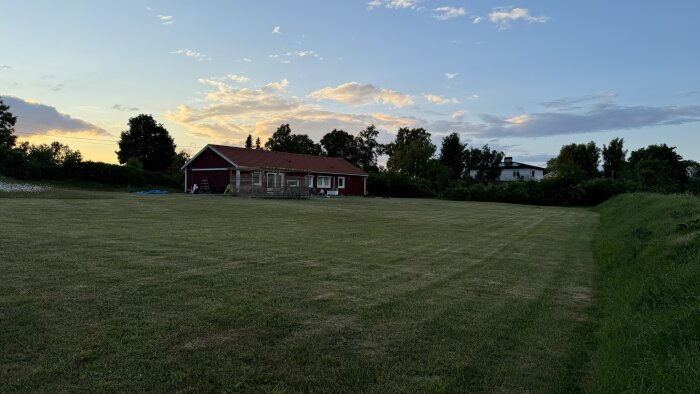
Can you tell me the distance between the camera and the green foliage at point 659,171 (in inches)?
1996

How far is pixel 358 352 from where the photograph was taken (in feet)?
14.9

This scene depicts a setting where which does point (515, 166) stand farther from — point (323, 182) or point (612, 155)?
point (323, 182)

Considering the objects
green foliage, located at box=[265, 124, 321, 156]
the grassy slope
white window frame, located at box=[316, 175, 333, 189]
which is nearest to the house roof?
white window frame, located at box=[316, 175, 333, 189]

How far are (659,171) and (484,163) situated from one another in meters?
41.8

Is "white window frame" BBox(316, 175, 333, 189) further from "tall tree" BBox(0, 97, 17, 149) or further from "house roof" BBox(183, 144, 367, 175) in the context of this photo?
"tall tree" BBox(0, 97, 17, 149)

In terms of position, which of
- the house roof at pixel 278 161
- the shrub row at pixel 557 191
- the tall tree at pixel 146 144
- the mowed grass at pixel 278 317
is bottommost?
the mowed grass at pixel 278 317

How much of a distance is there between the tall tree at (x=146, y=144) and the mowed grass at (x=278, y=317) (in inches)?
2528

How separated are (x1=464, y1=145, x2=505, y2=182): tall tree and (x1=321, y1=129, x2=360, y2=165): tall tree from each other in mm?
25290

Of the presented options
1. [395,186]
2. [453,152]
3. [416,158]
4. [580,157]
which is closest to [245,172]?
[395,186]

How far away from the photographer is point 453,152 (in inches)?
3716

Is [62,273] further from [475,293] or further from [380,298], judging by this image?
[475,293]

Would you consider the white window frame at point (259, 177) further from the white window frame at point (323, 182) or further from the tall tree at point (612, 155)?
the tall tree at point (612, 155)

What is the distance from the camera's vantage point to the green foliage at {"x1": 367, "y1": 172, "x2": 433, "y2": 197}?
55.2 meters

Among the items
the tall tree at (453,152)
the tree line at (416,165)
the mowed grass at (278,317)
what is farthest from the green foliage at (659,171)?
the mowed grass at (278,317)
